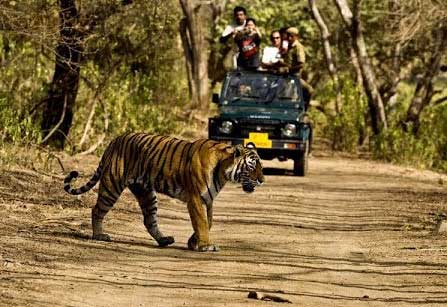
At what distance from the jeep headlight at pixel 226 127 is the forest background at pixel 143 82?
2217 millimetres

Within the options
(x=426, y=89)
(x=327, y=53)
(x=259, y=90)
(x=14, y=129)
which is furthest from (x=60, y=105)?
(x=327, y=53)

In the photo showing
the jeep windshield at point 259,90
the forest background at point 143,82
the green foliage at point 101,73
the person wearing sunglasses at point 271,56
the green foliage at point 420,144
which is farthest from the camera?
the green foliage at point 420,144

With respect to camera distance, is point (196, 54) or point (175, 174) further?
point (196, 54)

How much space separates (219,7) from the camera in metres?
38.5

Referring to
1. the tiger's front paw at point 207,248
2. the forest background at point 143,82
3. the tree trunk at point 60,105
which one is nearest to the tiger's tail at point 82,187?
the tiger's front paw at point 207,248

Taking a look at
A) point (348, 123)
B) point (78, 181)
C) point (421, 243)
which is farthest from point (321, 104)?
point (421, 243)

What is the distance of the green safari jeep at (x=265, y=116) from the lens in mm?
19984

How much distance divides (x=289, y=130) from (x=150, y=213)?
8.85m

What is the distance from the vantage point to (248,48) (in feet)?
71.7

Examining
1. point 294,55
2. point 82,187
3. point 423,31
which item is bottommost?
point 82,187

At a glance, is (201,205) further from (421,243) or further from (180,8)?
(180,8)

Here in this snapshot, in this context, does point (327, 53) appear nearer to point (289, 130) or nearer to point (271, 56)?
point (271, 56)

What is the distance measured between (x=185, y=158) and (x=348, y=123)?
16.5 m

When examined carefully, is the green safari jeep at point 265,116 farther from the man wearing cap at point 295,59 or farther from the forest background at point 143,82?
the forest background at point 143,82
